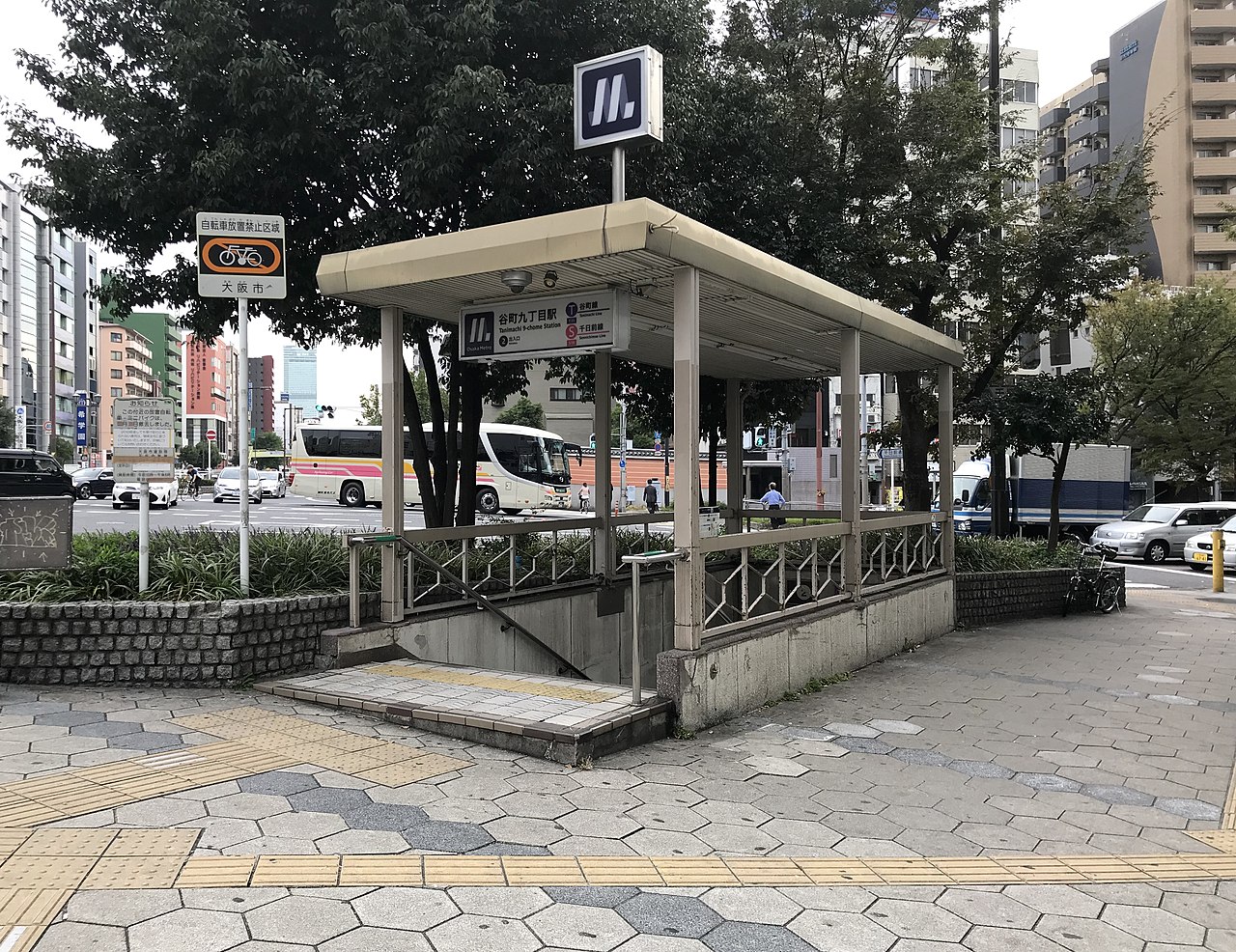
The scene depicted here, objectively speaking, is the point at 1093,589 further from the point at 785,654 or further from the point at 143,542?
the point at 143,542

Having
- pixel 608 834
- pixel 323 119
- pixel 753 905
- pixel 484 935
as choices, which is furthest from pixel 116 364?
pixel 753 905

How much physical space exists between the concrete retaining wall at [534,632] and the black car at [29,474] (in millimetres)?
19875

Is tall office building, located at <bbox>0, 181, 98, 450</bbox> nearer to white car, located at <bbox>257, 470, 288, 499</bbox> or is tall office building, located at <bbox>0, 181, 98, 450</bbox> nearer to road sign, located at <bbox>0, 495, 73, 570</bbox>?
white car, located at <bbox>257, 470, 288, 499</bbox>

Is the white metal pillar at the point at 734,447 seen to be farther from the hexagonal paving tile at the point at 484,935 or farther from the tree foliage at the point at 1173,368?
the tree foliage at the point at 1173,368

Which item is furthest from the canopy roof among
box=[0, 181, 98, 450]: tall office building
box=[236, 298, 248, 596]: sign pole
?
box=[0, 181, 98, 450]: tall office building

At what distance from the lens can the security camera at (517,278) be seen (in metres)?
6.43

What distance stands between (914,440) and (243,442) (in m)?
10.5

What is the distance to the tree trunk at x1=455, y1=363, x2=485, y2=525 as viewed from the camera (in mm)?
10773

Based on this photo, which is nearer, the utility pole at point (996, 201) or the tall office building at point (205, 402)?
the utility pole at point (996, 201)

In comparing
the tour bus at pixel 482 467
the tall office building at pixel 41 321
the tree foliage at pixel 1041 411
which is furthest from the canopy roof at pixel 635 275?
the tall office building at pixel 41 321

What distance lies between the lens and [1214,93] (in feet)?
168

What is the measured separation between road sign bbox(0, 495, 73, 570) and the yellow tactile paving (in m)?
2.26

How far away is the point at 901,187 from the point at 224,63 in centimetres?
905

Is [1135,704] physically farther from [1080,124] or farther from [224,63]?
[1080,124]
